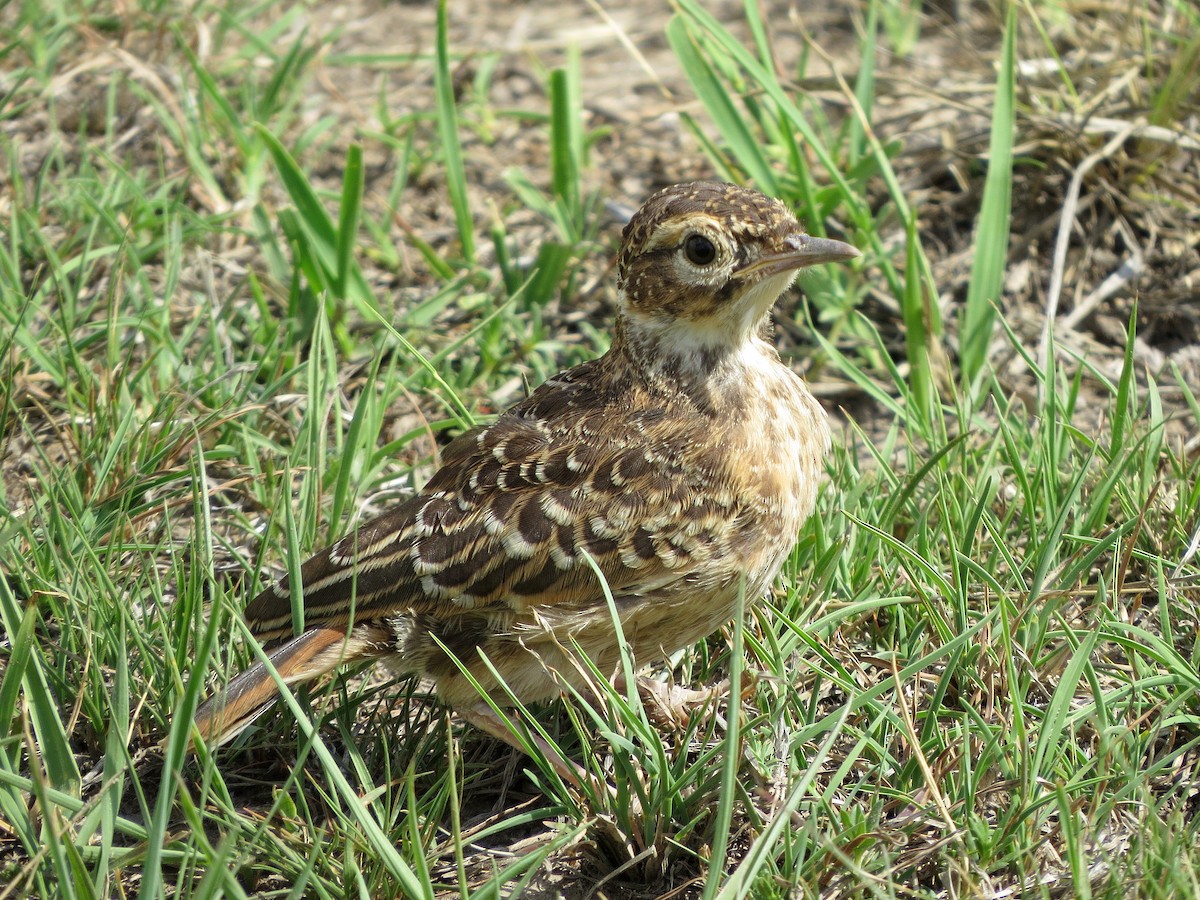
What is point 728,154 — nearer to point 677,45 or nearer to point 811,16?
point 677,45

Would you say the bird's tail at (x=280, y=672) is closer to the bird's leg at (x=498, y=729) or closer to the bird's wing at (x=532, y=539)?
the bird's wing at (x=532, y=539)

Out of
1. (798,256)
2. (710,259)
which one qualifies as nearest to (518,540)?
(710,259)

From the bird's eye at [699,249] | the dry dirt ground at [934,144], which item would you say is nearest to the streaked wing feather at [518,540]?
the bird's eye at [699,249]

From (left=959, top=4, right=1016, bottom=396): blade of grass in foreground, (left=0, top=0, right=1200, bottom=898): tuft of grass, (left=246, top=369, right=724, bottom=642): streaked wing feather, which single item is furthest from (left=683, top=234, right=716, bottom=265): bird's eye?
(left=959, top=4, right=1016, bottom=396): blade of grass in foreground

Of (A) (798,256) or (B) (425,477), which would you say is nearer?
(A) (798,256)

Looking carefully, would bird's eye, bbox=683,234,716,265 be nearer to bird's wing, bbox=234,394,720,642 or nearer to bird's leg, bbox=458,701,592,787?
bird's wing, bbox=234,394,720,642

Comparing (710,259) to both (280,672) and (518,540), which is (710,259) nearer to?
(518,540)

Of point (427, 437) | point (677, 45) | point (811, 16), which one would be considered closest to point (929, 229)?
point (677, 45)
